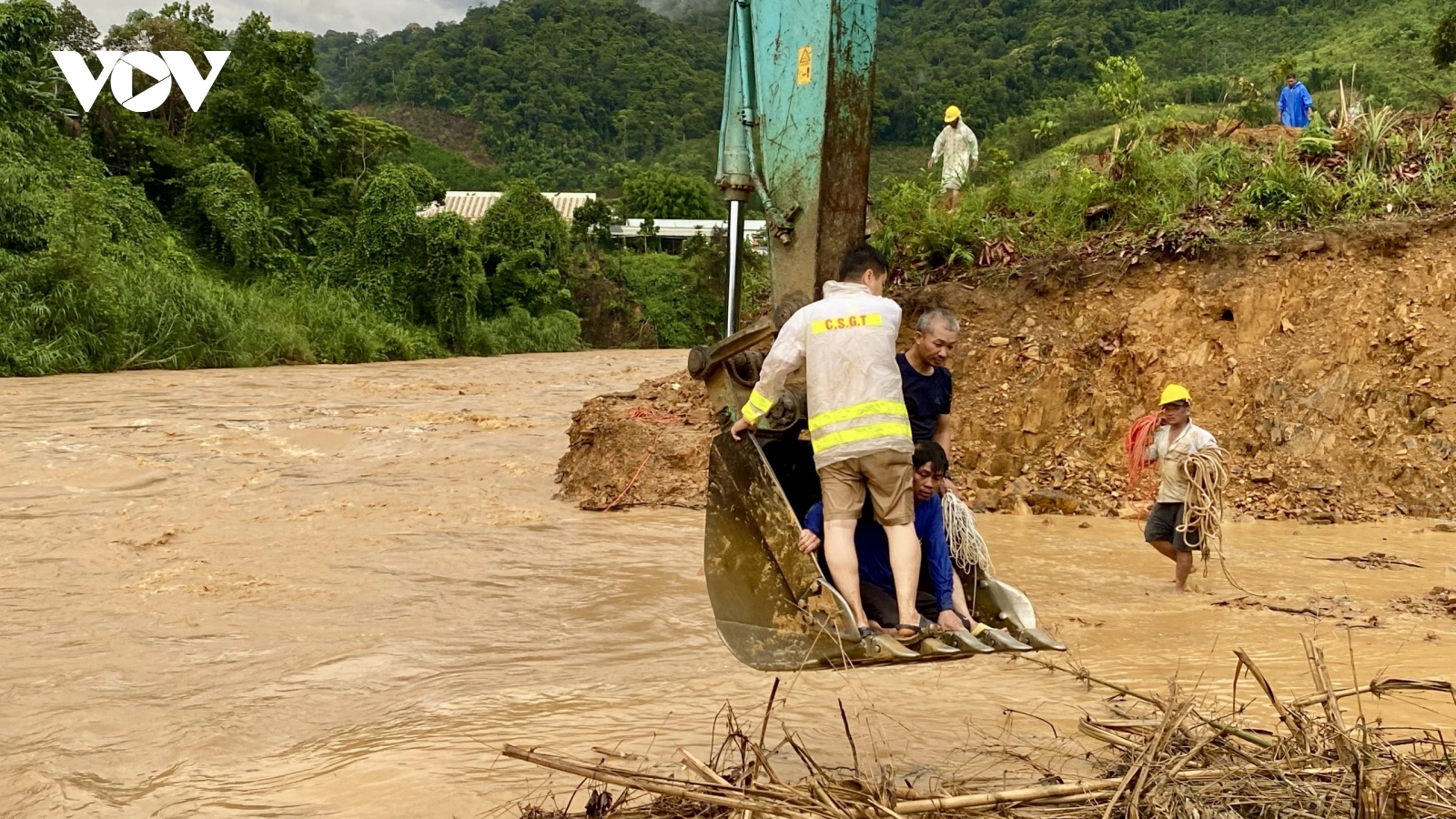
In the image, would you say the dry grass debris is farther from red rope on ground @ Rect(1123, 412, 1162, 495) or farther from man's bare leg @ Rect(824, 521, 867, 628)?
red rope on ground @ Rect(1123, 412, 1162, 495)

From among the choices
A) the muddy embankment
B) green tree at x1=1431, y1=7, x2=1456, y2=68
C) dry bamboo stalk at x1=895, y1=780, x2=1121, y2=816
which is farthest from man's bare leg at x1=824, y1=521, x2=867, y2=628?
green tree at x1=1431, y1=7, x2=1456, y2=68

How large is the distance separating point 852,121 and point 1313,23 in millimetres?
43394

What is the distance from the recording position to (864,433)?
4754 mm

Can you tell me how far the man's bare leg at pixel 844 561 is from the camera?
4.70 meters

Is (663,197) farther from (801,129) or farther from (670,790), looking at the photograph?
(670,790)

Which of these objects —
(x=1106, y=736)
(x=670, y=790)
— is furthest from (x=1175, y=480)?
(x=670, y=790)

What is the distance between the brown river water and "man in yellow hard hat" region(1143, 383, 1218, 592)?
0.30 meters

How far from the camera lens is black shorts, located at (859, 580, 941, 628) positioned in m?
4.89

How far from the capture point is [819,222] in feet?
18.5

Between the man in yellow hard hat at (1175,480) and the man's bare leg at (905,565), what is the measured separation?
3.53m

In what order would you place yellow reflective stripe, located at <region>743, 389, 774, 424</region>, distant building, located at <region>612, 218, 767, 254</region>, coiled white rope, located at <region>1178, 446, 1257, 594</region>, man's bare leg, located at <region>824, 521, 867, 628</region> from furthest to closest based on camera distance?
1. distant building, located at <region>612, 218, 767, 254</region>
2. coiled white rope, located at <region>1178, 446, 1257, 594</region>
3. yellow reflective stripe, located at <region>743, 389, 774, 424</region>
4. man's bare leg, located at <region>824, 521, 867, 628</region>

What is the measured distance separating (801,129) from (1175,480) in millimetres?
3750

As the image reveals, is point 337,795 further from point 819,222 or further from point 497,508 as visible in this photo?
point 497,508

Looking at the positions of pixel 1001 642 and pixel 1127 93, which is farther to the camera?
pixel 1127 93
